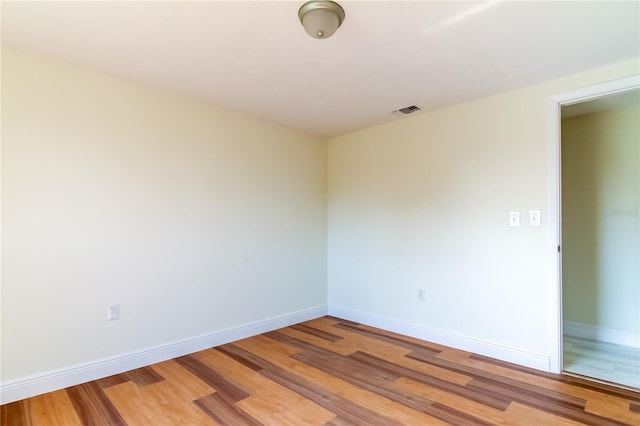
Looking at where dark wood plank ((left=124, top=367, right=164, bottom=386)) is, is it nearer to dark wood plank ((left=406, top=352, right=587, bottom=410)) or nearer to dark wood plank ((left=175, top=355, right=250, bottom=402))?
dark wood plank ((left=175, top=355, right=250, bottom=402))

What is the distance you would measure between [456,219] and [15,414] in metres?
3.44

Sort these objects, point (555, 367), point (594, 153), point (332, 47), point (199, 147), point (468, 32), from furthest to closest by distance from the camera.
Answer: point (594, 153) → point (199, 147) → point (555, 367) → point (332, 47) → point (468, 32)

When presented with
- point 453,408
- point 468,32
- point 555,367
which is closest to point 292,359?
point 453,408

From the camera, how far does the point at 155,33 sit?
1924 mm

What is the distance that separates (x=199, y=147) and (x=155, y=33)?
3.80 feet

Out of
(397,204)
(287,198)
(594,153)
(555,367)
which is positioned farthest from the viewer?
(287,198)

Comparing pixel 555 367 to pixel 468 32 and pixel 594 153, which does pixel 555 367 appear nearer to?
pixel 594 153

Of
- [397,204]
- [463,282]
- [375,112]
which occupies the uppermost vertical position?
[375,112]

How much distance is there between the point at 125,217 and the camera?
2.53m

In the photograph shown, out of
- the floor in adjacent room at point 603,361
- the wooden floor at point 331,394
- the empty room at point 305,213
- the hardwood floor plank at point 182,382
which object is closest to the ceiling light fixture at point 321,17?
the empty room at point 305,213

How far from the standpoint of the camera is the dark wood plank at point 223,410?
187 cm

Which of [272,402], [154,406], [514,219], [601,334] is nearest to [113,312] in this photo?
[154,406]

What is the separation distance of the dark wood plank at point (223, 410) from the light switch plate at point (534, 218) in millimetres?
2429

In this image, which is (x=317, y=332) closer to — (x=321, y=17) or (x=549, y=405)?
(x=549, y=405)
